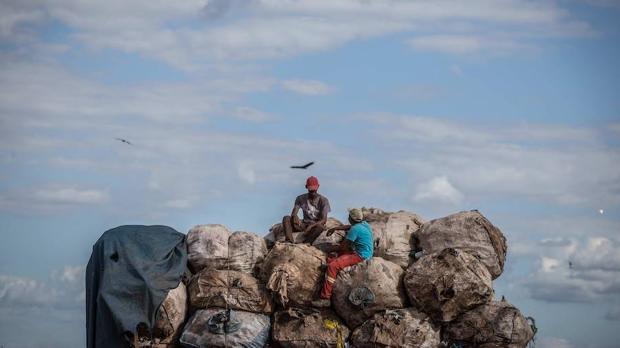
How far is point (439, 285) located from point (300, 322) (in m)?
1.82

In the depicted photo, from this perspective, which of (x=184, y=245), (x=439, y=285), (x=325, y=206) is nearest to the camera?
(x=439, y=285)

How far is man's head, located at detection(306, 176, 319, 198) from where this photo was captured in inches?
569

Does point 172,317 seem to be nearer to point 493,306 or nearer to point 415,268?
point 415,268

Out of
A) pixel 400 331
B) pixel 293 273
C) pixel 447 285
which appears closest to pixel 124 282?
pixel 293 273

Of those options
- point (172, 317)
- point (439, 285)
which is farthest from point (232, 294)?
point (439, 285)

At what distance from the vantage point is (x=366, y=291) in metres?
12.6

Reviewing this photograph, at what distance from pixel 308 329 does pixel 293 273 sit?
74cm

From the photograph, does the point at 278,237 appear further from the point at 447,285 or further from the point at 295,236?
the point at 447,285

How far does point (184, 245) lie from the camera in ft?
44.1

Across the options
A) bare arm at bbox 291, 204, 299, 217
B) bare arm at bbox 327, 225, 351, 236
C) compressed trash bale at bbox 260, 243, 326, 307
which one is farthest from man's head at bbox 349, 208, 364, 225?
bare arm at bbox 291, 204, 299, 217

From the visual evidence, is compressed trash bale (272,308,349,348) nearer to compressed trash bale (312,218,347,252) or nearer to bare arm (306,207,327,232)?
compressed trash bale (312,218,347,252)

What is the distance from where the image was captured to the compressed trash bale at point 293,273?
12805mm

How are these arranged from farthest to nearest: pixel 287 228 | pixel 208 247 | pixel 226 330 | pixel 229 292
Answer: pixel 287 228 < pixel 208 247 < pixel 229 292 < pixel 226 330

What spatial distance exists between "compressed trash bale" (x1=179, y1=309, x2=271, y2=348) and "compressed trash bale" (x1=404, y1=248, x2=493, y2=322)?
199 cm
